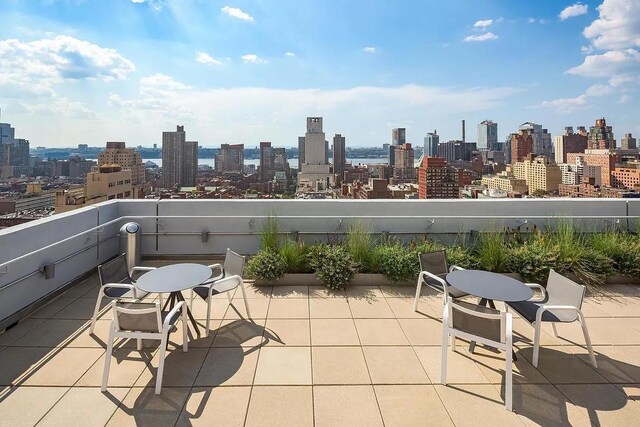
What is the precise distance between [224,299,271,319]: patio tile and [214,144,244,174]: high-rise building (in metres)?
26.6

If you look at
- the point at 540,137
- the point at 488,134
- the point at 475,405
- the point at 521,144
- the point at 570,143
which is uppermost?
the point at 488,134

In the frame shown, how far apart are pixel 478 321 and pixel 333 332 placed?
1.46 meters

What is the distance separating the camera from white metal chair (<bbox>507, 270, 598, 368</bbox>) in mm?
2906

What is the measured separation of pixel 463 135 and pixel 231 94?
7658 centimetres

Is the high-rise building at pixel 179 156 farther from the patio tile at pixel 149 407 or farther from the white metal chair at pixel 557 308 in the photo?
the white metal chair at pixel 557 308

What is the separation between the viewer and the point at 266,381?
9.03 ft

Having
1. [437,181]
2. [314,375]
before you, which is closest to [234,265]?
[314,375]

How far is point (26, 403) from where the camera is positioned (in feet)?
8.17

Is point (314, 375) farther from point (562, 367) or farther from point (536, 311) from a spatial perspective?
point (562, 367)

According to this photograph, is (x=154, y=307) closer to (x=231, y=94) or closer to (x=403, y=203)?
(x=403, y=203)

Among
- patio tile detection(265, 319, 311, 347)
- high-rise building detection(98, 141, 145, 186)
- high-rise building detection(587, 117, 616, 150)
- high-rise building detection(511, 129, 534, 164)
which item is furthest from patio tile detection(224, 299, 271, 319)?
high-rise building detection(587, 117, 616, 150)

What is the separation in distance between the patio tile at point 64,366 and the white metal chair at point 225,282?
96 cm

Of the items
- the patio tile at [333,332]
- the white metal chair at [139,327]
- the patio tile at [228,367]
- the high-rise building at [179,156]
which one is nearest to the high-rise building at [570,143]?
the high-rise building at [179,156]

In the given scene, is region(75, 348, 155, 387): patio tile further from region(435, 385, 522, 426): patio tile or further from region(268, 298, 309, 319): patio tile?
region(435, 385, 522, 426): patio tile
